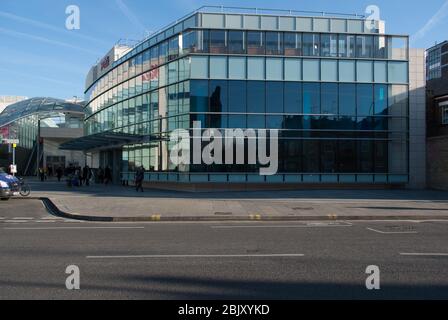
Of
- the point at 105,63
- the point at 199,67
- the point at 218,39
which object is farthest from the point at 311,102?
the point at 105,63

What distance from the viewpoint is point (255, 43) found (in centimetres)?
3086

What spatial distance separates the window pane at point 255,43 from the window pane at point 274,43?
0.38 meters

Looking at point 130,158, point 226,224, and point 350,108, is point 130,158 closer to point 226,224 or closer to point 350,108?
point 350,108

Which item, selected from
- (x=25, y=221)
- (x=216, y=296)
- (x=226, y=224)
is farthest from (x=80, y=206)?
(x=216, y=296)

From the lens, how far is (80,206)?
19484 mm

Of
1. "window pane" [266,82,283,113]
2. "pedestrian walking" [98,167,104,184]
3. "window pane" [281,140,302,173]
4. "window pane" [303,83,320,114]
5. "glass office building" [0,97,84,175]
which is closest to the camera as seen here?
"window pane" [281,140,302,173]

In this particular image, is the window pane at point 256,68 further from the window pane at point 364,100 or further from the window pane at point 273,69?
the window pane at point 364,100

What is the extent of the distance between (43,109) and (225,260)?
65573mm

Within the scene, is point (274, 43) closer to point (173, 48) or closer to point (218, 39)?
point (218, 39)

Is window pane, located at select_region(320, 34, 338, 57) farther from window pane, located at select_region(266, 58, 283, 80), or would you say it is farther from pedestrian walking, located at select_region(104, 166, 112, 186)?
pedestrian walking, located at select_region(104, 166, 112, 186)

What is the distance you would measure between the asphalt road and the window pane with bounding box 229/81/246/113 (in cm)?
1682

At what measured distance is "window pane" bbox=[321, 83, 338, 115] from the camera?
31.1 m

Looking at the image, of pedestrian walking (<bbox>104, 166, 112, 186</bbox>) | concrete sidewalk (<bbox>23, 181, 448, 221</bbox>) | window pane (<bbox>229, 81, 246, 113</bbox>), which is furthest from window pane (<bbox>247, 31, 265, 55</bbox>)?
pedestrian walking (<bbox>104, 166, 112, 186</bbox>)
